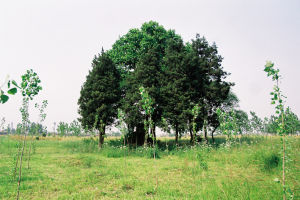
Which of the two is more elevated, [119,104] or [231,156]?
[119,104]

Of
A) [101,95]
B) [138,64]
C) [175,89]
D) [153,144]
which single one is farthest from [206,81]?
[153,144]

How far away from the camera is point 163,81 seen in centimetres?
2119

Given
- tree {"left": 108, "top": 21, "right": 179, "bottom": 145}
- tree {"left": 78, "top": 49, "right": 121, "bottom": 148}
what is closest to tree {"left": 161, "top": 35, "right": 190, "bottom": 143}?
tree {"left": 108, "top": 21, "right": 179, "bottom": 145}

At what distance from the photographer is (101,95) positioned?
21.0 m

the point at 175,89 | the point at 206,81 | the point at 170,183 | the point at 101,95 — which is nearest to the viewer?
the point at 170,183

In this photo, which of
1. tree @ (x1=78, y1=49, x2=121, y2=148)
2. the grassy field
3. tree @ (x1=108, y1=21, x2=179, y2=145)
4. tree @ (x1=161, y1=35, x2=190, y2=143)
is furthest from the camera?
tree @ (x1=78, y1=49, x2=121, y2=148)

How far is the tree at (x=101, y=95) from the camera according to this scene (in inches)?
826

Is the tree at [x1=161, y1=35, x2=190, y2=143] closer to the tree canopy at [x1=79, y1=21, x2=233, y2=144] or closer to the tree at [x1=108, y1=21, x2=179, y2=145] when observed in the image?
the tree canopy at [x1=79, y1=21, x2=233, y2=144]

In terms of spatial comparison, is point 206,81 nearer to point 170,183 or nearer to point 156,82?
point 156,82

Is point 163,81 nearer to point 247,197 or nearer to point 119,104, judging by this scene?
point 119,104

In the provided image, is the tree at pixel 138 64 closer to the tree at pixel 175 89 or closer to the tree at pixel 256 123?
the tree at pixel 175 89

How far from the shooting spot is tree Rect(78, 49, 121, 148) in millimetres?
20984

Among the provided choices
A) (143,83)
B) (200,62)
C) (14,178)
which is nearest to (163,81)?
(143,83)

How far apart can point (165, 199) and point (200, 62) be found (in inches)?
798
